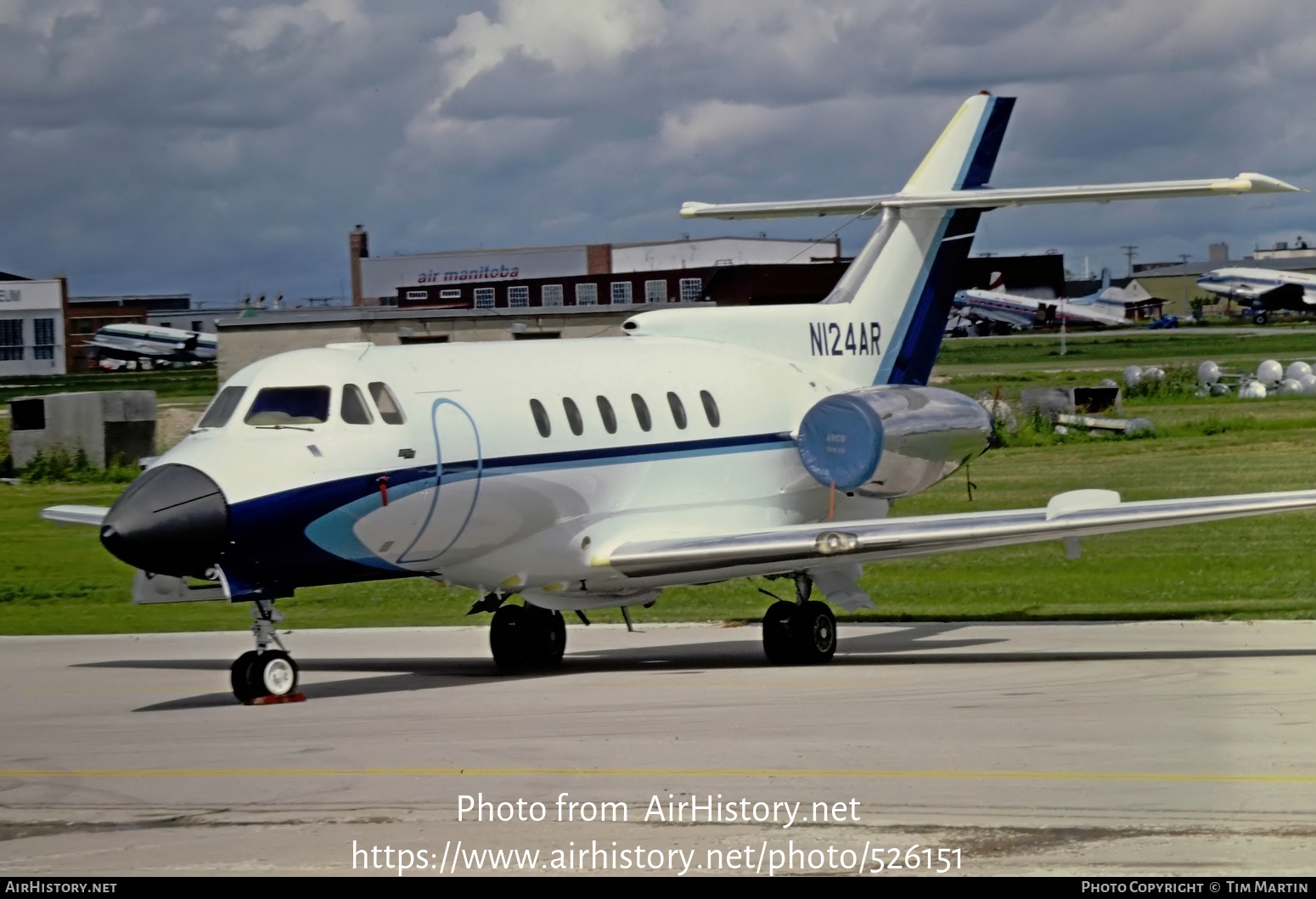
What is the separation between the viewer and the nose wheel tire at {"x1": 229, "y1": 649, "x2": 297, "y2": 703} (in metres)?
16.7

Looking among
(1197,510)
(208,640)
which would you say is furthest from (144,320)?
(1197,510)

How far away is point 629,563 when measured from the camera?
18594 mm

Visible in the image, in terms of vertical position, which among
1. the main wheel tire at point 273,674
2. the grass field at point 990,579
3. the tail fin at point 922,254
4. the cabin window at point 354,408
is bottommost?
the grass field at point 990,579

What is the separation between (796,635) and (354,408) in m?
5.83

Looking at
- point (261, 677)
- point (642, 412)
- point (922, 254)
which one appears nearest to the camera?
point (261, 677)

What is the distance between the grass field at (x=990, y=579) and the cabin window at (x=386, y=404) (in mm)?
9292

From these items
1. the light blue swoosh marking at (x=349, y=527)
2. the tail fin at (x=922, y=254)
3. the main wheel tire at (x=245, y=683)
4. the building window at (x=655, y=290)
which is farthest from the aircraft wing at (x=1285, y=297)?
the main wheel tire at (x=245, y=683)

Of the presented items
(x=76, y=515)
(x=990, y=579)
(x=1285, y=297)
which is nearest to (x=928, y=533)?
(x=76, y=515)

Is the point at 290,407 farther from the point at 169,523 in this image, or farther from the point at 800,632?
the point at 800,632

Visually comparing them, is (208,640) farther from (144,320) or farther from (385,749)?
(144,320)

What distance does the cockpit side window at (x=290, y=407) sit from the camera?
16562mm

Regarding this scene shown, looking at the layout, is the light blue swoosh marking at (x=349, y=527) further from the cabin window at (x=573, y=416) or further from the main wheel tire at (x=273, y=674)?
the cabin window at (x=573, y=416)

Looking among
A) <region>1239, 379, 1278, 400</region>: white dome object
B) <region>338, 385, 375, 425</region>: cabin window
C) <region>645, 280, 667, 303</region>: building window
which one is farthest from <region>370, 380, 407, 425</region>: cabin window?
<region>645, 280, 667, 303</region>: building window

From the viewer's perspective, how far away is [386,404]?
17.2m
